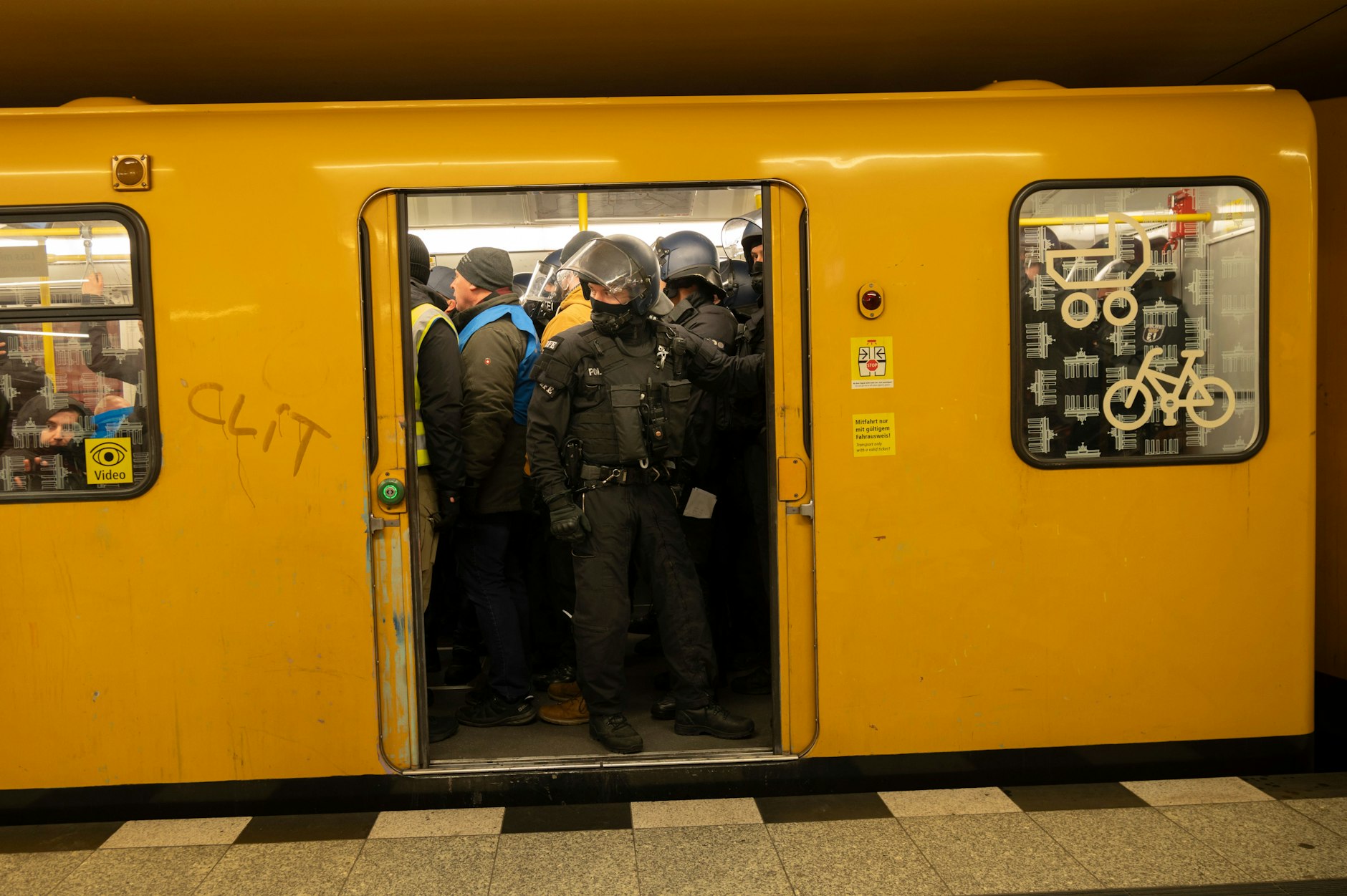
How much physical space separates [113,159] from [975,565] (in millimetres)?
3197

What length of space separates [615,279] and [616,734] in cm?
172

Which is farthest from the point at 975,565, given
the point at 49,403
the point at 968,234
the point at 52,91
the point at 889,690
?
the point at 52,91

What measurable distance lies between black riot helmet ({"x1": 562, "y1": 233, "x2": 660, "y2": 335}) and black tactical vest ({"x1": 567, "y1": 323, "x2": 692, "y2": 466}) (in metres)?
0.09

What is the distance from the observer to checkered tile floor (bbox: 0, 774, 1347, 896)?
2.71 metres

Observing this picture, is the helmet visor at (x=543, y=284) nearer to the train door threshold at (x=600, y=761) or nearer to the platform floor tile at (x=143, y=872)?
the train door threshold at (x=600, y=761)

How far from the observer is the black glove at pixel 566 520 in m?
3.45

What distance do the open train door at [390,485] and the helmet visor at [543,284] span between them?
173 cm

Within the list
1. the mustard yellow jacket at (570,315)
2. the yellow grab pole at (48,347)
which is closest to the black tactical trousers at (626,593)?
the mustard yellow jacket at (570,315)

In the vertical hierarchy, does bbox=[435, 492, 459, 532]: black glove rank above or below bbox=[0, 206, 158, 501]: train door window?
below

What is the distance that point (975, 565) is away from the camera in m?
3.23

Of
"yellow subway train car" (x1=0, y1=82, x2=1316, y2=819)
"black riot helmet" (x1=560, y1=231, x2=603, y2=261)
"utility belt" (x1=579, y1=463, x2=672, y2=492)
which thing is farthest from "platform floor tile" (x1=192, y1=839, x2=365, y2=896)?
"black riot helmet" (x1=560, y1=231, x2=603, y2=261)

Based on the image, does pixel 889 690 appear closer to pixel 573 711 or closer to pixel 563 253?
pixel 573 711

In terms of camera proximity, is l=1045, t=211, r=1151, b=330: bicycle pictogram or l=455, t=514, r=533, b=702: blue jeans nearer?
l=1045, t=211, r=1151, b=330: bicycle pictogram

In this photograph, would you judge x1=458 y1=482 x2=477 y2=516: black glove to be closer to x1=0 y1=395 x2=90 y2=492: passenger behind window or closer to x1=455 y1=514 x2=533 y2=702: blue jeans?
x1=455 y1=514 x2=533 y2=702: blue jeans
